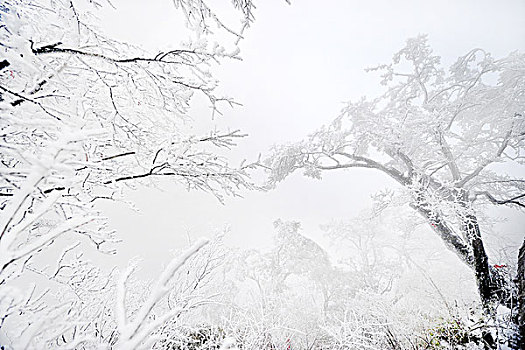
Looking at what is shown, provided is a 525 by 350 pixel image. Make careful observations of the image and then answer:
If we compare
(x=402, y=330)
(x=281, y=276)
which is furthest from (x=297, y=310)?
(x=402, y=330)

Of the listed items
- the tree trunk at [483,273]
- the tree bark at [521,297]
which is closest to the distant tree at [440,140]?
the tree trunk at [483,273]

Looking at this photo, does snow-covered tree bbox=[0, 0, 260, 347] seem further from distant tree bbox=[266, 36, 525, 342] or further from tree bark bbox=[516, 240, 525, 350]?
distant tree bbox=[266, 36, 525, 342]

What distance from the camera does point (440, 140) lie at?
6.72 metres

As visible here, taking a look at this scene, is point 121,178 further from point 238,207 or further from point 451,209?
point 238,207

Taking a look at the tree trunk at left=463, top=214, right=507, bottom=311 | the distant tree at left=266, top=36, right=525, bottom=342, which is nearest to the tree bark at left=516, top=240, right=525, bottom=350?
the tree trunk at left=463, top=214, right=507, bottom=311

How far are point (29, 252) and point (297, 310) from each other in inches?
737

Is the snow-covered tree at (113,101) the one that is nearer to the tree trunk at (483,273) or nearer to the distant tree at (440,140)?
the distant tree at (440,140)

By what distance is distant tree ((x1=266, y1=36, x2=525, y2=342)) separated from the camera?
6.25 metres

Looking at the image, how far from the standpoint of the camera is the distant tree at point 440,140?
6254 millimetres

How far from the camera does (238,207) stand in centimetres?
11644

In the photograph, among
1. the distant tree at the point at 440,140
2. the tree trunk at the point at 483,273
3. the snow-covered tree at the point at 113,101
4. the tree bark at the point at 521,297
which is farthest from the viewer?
the distant tree at the point at 440,140

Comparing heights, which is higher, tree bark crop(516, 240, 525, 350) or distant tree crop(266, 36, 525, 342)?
distant tree crop(266, 36, 525, 342)

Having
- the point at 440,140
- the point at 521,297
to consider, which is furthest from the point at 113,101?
the point at 440,140

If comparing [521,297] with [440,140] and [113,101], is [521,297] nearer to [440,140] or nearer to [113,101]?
[440,140]
